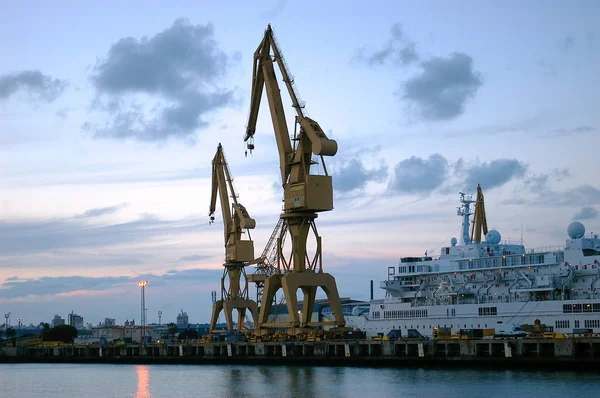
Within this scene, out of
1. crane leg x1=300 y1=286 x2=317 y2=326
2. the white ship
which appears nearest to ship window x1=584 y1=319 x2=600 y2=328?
the white ship

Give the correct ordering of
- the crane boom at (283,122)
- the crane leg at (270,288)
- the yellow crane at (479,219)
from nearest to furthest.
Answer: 1. the crane boom at (283,122)
2. the crane leg at (270,288)
3. the yellow crane at (479,219)

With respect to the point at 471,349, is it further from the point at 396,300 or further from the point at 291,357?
the point at 396,300

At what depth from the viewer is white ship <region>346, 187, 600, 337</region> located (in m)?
63.6

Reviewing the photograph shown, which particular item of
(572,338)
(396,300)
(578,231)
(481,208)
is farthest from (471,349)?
(481,208)

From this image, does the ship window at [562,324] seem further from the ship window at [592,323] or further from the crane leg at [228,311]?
the crane leg at [228,311]

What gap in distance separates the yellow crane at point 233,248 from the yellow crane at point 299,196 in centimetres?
1735

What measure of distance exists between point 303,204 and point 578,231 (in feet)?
69.7

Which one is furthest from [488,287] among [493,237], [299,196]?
[299,196]

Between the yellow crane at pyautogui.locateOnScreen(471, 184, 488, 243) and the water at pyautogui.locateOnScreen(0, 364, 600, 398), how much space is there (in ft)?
78.9

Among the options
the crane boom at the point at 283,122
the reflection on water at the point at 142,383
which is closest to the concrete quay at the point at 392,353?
the reflection on water at the point at 142,383

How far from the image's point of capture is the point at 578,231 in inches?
2598

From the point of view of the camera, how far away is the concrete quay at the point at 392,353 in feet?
171

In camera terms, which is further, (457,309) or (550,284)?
(457,309)

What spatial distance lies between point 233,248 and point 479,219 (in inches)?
901
